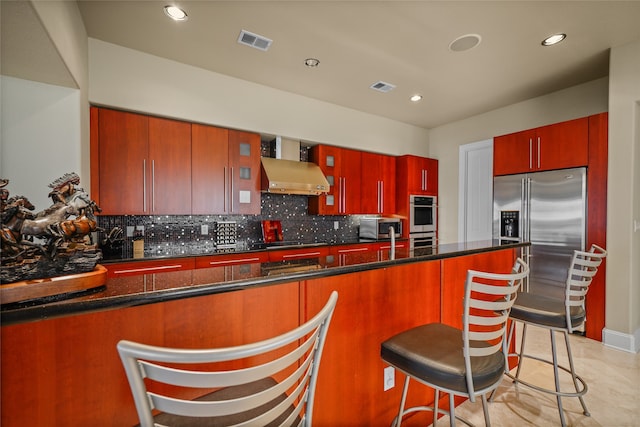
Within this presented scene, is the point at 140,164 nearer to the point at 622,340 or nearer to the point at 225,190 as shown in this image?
the point at 225,190

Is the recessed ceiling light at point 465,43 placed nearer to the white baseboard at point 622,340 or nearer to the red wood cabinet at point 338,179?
the red wood cabinet at point 338,179

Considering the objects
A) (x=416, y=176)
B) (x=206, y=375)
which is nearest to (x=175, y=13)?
(x=206, y=375)

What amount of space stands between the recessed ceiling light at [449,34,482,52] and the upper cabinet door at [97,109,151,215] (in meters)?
3.06

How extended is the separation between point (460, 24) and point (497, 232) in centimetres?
255

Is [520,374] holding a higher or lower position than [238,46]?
lower

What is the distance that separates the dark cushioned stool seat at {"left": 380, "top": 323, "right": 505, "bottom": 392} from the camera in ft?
3.64

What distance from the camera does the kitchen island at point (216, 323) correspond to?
765mm

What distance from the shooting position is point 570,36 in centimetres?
253

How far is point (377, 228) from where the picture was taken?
4324 mm

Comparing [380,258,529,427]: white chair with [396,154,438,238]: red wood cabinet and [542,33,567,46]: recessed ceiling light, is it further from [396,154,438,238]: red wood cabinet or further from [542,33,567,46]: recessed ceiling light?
[396,154,438,238]: red wood cabinet

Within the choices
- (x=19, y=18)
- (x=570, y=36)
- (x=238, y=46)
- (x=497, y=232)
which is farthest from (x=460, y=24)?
(x=19, y=18)

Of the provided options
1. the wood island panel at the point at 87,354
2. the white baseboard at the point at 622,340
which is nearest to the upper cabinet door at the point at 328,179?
the wood island panel at the point at 87,354

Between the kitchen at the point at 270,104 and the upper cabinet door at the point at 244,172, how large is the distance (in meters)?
0.16

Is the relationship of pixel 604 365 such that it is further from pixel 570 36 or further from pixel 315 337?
pixel 315 337
